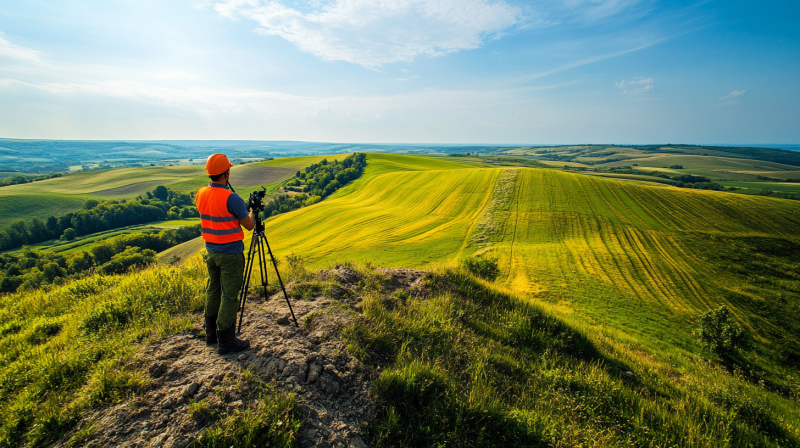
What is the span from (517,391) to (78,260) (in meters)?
68.5

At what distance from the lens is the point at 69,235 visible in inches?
2682

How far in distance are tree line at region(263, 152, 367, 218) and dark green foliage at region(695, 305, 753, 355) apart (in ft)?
206

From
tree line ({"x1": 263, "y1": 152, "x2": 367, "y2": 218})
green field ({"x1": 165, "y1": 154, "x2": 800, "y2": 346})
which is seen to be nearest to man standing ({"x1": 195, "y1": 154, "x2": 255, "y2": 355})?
green field ({"x1": 165, "y1": 154, "x2": 800, "y2": 346})

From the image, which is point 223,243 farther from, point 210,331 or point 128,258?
point 128,258

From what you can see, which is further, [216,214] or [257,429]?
[216,214]

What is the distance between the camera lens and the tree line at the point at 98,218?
65.5 meters

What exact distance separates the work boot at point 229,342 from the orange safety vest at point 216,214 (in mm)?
1503

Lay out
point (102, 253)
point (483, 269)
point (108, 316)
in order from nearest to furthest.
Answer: point (108, 316) → point (483, 269) → point (102, 253)

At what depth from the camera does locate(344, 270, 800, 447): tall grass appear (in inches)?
158

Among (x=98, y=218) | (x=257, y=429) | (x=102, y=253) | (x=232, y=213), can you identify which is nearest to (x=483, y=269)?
(x=232, y=213)

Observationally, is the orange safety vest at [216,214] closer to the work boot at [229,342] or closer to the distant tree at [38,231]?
the work boot at [229,342]

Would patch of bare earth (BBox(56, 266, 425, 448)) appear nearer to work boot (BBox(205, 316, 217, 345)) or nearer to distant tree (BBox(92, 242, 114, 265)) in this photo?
work boot (BBox(205, 316, 217, 345))

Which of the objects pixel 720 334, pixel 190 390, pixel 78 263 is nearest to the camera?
pixel 190 390

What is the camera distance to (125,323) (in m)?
5.59
